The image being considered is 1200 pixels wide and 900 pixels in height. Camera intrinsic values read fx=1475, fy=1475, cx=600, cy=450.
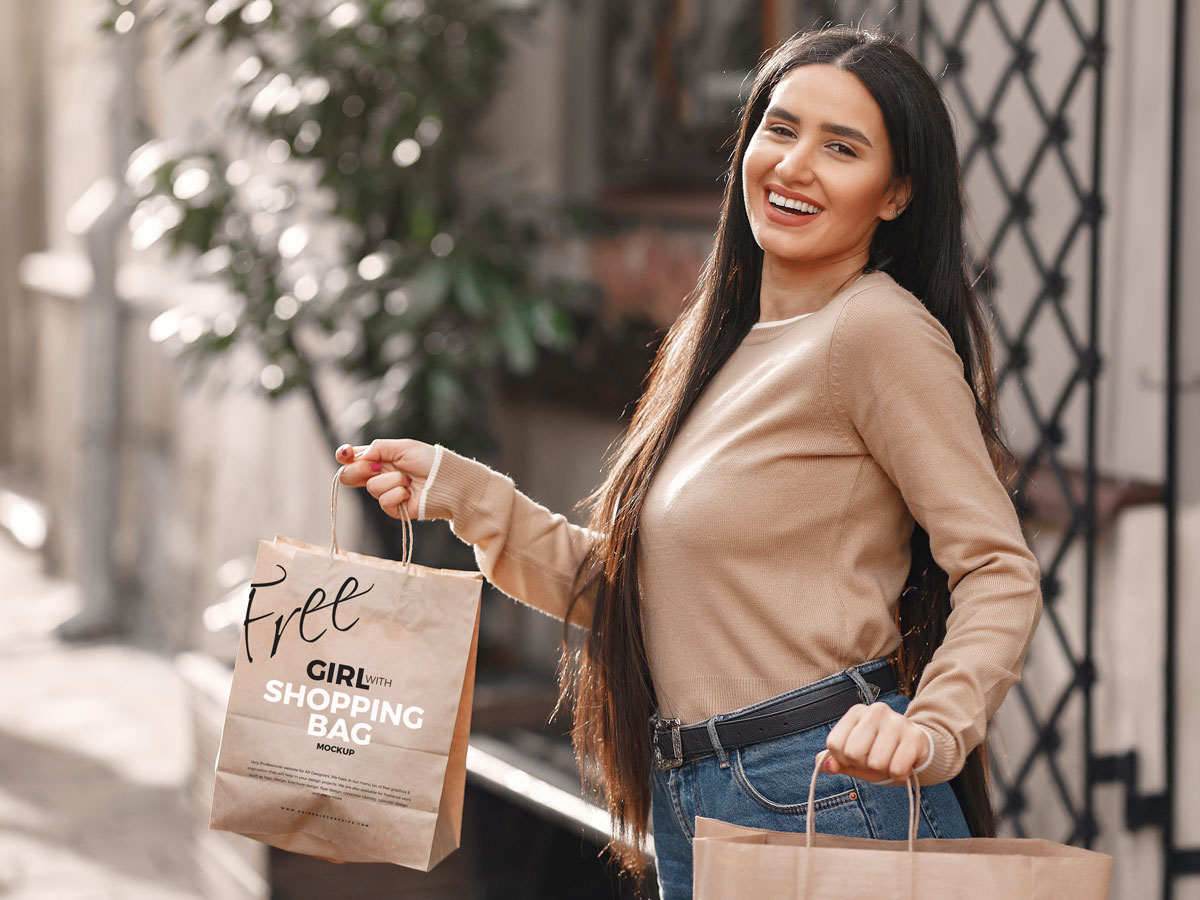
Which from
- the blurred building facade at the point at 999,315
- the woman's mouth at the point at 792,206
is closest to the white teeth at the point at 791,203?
the woman's mouth at the point at 792,206

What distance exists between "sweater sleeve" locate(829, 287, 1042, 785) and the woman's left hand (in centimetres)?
4

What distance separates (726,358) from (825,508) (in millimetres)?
Answer: 273

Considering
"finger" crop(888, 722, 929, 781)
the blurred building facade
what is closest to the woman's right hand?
"finger" crop(888, 722, 929, 781)

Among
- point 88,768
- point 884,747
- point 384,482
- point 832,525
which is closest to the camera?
point 884,747

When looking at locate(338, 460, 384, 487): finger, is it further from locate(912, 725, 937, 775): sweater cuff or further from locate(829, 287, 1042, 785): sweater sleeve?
locate(912, 725, 937, 775): sweater cuff

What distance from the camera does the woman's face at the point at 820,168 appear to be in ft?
5.03

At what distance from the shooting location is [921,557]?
5.42ft

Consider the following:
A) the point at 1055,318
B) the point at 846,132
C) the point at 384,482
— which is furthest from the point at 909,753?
the point at 1055,318

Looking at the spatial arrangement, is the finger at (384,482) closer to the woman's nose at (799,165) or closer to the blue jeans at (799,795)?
the blue jeans at (799,795)

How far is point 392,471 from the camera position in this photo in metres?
1.79

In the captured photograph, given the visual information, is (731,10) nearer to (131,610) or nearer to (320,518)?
(320,518)

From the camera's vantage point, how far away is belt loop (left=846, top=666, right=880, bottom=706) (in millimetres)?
1528

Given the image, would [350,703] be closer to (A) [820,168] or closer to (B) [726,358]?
(B) [726,358]

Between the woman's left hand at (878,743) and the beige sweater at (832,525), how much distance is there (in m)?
0.03
